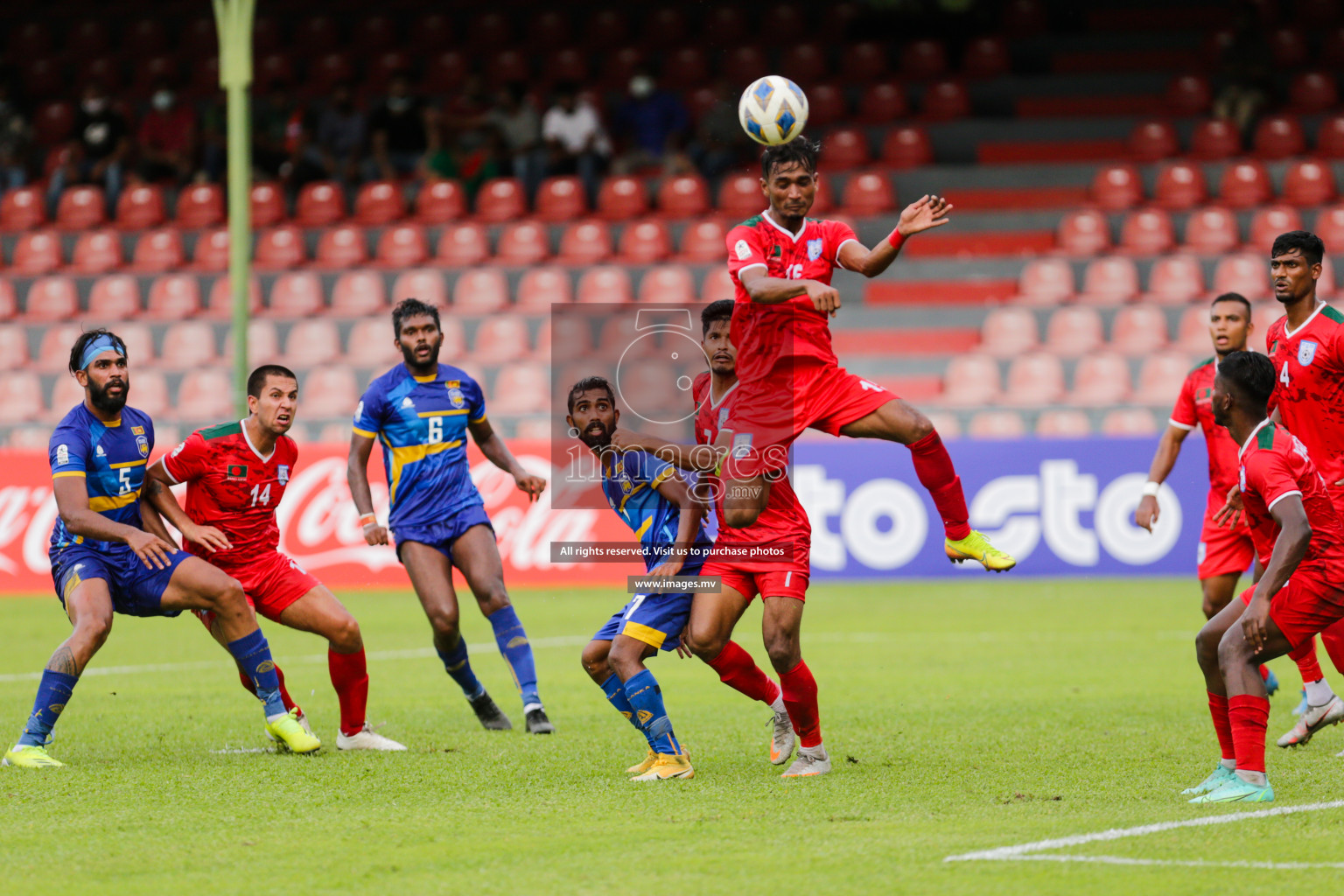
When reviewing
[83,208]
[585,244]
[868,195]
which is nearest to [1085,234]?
[868,195]

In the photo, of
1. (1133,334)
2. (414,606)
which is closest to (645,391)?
(414,606)

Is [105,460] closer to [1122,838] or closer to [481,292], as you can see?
[1122,838]

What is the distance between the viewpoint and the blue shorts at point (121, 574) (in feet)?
23.7

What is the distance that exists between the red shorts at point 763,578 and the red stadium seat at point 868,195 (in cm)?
1303

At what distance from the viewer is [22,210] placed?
2177 centimetres

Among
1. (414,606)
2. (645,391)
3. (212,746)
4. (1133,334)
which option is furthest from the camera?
(1133,334)

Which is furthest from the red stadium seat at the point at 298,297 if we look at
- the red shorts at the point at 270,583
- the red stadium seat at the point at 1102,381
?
the red shorts at the point at 270,583

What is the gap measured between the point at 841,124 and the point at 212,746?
15236mm

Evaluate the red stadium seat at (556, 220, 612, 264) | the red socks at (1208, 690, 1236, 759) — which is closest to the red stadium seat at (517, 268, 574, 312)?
the red stadium seat at (556, 220, 612, 264)

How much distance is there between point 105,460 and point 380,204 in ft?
45.4

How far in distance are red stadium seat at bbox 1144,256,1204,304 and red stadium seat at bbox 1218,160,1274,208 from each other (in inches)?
61.2

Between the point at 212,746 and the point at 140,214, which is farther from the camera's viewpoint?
the point at 140,214

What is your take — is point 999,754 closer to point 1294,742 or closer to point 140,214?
point 1294,742

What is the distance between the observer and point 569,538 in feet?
48.4
